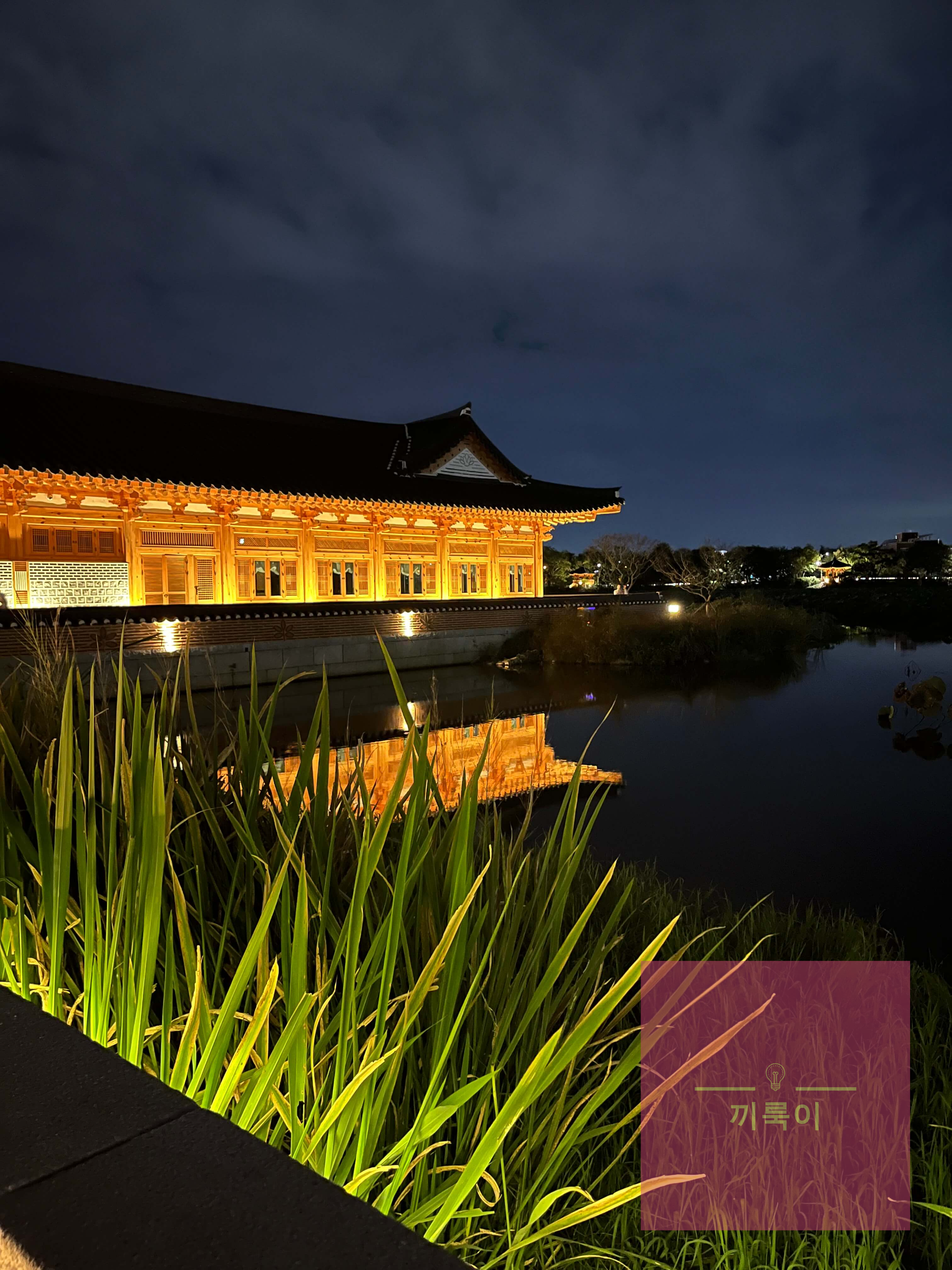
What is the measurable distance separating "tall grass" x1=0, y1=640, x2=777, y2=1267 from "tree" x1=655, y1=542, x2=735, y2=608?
73.4 feet

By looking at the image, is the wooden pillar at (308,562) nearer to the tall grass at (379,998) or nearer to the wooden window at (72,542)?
the wooden window at (72,542)

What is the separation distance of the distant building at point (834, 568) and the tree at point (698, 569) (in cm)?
1906

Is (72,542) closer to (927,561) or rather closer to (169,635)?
(169,635)

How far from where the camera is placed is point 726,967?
2.75 m

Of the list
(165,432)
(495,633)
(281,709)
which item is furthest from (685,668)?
(165,432)

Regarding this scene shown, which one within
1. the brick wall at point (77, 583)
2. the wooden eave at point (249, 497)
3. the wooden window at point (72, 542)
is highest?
the wooden eave at point (249, 497)

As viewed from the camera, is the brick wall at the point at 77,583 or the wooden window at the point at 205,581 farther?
the wooden window at the point at 205,581

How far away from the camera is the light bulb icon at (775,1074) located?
2.19 m

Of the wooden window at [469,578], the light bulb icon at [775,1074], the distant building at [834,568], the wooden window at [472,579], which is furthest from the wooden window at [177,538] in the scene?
the distant building at [834,568]

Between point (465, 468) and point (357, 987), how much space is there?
64.4 ft

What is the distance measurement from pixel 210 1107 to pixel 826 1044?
212 centimetres

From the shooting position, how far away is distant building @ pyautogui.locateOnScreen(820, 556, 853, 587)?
5228 cm

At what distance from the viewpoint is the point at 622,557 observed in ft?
109

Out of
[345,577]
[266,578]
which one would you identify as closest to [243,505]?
[266,578]
